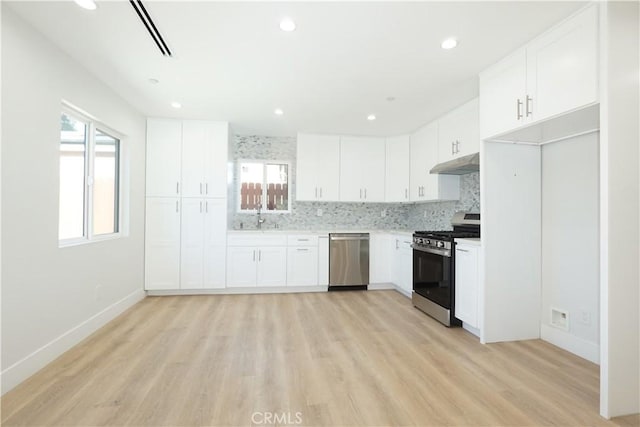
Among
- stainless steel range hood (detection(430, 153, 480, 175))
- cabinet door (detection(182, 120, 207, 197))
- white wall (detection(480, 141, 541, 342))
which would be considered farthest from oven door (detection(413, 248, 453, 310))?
cabinet door (detection(182, 120, 207, 197))

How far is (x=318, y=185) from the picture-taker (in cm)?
506

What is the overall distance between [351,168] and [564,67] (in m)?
3.28

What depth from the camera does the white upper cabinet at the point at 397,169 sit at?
5.01 metres

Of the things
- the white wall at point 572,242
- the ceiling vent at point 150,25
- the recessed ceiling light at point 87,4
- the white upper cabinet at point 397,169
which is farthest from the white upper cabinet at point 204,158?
the white wall at point 572,242

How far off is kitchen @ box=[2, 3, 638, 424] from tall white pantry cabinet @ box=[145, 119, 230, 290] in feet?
0.06

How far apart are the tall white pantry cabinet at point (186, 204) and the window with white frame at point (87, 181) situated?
591mm

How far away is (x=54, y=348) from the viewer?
243 centimetres

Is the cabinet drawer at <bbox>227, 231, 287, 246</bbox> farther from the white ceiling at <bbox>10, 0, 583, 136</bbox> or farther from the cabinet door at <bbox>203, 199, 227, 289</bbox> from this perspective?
the white ceiling at <bbox>10, 0, 583, 136</bbox>

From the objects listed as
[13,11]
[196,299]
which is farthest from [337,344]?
[13,11]

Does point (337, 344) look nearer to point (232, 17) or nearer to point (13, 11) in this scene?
point (232, 17)

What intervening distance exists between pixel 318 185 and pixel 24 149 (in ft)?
11.8

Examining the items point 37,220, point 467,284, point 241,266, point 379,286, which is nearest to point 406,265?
point 379,286

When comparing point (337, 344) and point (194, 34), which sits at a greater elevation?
point (194, 34)

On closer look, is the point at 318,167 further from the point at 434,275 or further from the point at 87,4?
the point at 87,4
